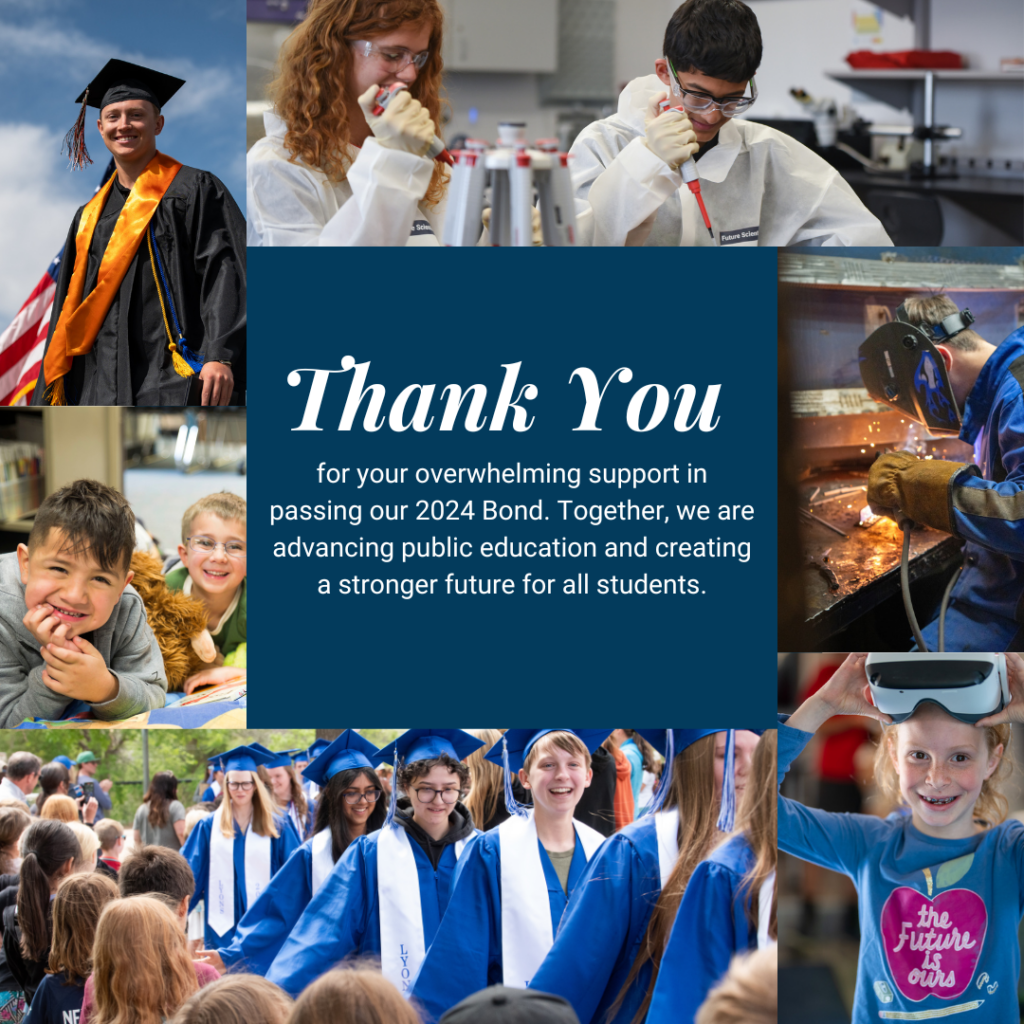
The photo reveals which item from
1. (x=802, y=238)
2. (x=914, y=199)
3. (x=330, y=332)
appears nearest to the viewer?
(x=330, y=332)

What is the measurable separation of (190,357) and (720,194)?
3.36 feet

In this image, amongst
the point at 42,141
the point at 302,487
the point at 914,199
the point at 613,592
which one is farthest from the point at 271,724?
the point at 914,199

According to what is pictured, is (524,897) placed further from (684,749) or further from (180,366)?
(180,366)

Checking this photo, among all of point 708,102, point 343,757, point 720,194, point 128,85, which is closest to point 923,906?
point 343,757

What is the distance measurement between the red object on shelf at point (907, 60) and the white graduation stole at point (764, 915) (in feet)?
19.3

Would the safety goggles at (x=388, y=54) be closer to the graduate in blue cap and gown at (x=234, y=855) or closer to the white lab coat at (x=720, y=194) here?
the white lab coat at (x=720, y=194)

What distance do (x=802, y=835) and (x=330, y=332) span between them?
4.02 ft

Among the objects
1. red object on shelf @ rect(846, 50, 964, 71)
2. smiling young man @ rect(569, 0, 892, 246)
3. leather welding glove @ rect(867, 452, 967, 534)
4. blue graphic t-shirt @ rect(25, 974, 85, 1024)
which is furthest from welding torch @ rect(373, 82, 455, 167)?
red object on shelf @ rect(846, 50, 964, 71)

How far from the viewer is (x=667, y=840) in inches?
75.8

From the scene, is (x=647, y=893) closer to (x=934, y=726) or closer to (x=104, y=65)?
(x=934, y=726)

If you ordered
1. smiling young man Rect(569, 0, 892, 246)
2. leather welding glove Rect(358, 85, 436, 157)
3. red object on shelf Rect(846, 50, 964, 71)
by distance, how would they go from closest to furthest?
leather welding glove Rect(358, 85, 436, 157) → smiling young man Rect(569, 0, 892, 246) → red object on shelf Rect(846, 50, 964, 71)

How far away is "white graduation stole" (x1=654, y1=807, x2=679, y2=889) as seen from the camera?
1.92 metres

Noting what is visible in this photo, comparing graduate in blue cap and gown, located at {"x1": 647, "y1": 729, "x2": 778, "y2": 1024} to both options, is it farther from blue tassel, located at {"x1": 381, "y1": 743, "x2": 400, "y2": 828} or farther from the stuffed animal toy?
the stuffed animal toy

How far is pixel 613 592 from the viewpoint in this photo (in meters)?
1.89
